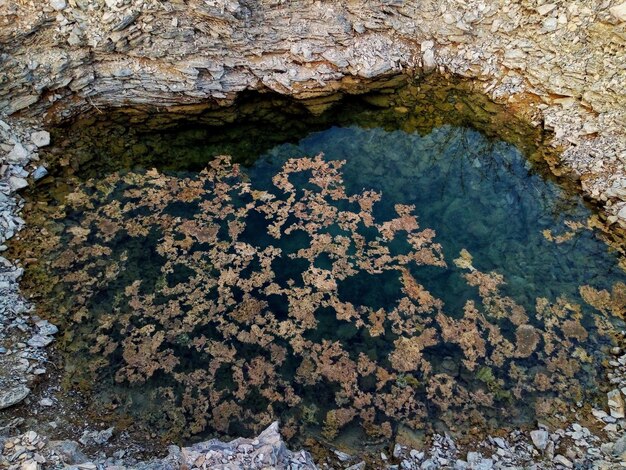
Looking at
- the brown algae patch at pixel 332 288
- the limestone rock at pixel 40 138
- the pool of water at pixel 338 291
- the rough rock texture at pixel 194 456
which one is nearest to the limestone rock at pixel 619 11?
the brown algae patch at pixel 332 288

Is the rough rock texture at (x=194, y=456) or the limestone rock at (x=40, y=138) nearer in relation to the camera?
the rough rock texture at (x=194, y=456)

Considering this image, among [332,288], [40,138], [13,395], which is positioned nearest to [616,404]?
[332,288]

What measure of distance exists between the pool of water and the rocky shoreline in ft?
3.61

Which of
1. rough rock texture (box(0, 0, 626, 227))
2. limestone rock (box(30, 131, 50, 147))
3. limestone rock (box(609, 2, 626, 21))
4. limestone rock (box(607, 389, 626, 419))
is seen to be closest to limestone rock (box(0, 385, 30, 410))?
limestone rock (box(30, 131, 50, 147))

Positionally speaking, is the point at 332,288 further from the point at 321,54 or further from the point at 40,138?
the point at 40,138

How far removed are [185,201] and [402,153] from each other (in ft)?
18.7

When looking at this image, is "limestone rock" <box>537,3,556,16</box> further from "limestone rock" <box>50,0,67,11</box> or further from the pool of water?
"limestone rock" <box>50,0,67,11</box>

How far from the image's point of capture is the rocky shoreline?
434 inches

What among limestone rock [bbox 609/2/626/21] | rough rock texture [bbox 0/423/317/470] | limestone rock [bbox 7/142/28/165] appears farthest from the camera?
limestone rock [bbox 609/2/626/21]

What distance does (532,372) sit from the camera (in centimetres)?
855

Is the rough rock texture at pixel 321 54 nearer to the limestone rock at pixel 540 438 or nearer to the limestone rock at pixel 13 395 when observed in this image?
the limestone rock at pixel 540 438

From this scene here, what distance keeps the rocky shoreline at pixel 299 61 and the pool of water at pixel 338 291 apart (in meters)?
1.10

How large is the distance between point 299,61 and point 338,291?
7106 millimetres

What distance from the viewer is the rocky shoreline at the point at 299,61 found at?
36.1 feet
